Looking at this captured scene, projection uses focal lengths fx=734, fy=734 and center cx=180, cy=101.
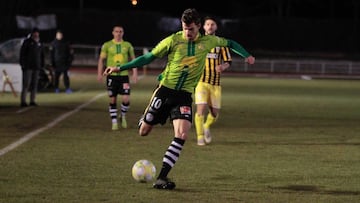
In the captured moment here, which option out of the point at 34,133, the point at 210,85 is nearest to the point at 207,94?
the point at 210,85

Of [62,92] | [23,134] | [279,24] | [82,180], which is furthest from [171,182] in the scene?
[279,24]

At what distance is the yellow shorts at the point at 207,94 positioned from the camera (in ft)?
43.9

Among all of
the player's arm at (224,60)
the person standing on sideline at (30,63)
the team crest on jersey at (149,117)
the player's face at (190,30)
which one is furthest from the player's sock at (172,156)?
the person standing on sideline at (30,63)

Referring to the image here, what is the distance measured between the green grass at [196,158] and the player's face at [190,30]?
6.13ft

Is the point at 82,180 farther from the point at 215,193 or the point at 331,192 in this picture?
the point at 331,192

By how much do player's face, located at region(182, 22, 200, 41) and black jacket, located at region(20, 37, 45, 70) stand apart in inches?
485

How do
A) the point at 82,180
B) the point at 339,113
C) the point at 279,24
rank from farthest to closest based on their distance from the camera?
the point at 279,24 < the point at 339,113 < the point at 82,180

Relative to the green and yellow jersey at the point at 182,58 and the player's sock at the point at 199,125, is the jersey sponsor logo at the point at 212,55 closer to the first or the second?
the player's sock at the point at 199,125

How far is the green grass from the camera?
28.8 feet

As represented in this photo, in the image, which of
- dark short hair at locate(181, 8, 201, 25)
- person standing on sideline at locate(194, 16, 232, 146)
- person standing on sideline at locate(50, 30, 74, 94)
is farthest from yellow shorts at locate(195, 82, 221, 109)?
person standing on sideline at locate(50, 30, 74, 94)

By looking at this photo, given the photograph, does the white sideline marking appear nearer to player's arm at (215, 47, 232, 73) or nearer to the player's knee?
the player's knee

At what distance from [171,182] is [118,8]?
6409 cm

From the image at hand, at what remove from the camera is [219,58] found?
1348 cm

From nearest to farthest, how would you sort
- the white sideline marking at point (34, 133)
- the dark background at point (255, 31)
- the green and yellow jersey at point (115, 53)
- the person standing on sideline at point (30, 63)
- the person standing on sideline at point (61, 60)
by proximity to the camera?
the white sideline marking at point (34, 133) → the green and yellow jersey at point (115, 53) → the person standing on sideline at point (30, 63) → the person standing on sideline at point (61, 60) → the dark background at point (255, 31)
